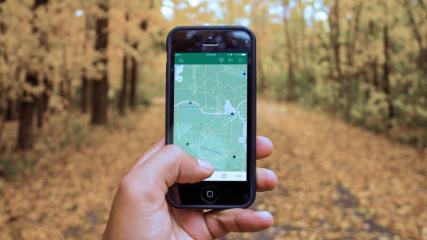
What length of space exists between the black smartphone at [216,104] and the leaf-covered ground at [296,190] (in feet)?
10.6

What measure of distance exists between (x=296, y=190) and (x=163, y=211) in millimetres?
5369

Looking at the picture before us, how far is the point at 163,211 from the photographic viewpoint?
1919mm

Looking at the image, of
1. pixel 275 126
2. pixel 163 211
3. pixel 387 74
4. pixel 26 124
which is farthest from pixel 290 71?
pixel 163 211

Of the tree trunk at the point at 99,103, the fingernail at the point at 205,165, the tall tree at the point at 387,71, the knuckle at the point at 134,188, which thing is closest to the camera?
the knuckle at the point at 134,188

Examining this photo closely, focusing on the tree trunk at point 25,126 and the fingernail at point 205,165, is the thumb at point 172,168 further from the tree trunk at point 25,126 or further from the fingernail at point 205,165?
the tree trunk at point 25,126

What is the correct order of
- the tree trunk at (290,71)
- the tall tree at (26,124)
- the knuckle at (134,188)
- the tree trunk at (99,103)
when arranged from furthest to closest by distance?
the tree trunk at (290,71)
the tree trunk at (99,103)
the tall tree at (26,124)
the knuckle at (134,188)

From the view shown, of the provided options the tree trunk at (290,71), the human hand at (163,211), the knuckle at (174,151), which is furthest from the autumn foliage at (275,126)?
the tree trunk at (290,71)

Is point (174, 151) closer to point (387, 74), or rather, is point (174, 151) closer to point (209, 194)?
point (209, 194)

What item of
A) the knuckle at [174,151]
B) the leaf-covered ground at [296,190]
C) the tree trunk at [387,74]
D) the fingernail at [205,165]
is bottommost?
the leaf-covered ground at [296,190]

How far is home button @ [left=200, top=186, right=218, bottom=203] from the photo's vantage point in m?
2.10

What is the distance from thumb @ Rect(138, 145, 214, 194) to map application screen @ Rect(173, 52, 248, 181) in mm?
165

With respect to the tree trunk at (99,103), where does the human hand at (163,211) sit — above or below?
below

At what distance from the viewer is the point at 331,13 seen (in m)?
13.7

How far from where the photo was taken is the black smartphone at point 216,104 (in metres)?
2.15
